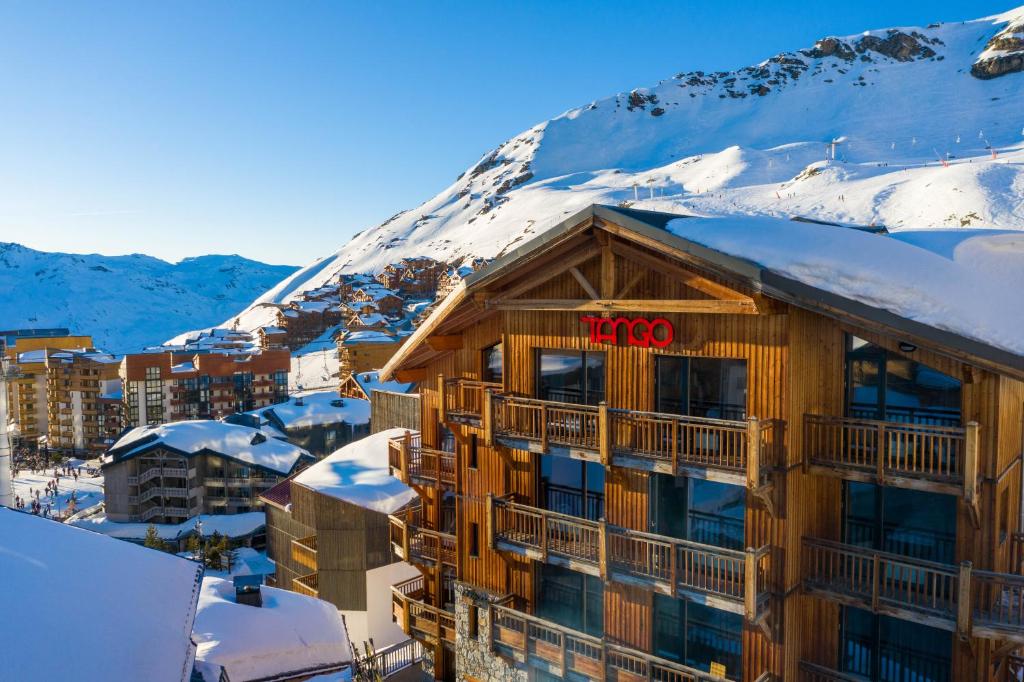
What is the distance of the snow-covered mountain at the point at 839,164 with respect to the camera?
76250mm

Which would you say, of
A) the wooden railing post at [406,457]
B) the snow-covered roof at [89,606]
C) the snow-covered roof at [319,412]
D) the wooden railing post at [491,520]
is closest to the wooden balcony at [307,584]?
the wooden railing post at [406,457]

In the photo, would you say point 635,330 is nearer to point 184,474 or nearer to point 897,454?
point 897,454

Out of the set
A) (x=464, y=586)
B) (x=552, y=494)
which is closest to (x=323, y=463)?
(x=464, y=586)

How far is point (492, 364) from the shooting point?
15102 mm

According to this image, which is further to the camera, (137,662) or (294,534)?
(294,534)

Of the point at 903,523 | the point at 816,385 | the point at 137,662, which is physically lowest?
the point at 137,662

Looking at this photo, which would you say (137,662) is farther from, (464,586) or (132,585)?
(464,586)

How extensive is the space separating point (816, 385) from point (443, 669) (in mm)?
13307

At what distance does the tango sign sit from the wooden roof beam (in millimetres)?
222

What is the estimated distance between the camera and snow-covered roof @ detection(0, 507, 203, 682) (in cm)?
779

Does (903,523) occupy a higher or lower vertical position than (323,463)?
higher

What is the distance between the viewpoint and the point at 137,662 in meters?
8.60

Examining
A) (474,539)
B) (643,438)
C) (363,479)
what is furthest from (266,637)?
(643,438)

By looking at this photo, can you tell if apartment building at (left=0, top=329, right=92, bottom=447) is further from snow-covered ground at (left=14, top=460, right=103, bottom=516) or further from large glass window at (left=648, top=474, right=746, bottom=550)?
large glass window at (left=648, top=474, right=746, bottom=550)
